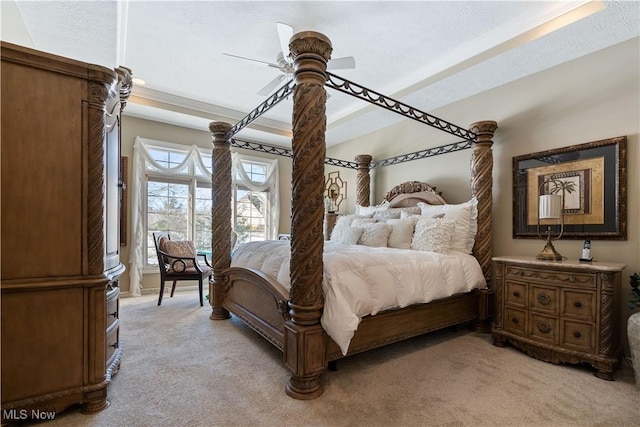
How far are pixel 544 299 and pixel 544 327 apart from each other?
0.22 meters

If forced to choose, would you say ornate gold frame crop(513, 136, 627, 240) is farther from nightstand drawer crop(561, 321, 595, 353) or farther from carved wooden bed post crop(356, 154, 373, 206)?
carved wooden bed post crop(356, 154, 373, 206)

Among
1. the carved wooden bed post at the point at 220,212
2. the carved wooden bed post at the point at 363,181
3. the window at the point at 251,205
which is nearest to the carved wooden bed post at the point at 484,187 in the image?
the carved wooden bed post at the point at 363,181

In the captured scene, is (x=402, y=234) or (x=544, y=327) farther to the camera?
(x=402, y=234)

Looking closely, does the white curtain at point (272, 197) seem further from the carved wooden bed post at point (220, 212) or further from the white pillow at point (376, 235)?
the white pillow at point (376, 235)

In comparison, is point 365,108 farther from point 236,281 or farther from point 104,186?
point 104,186

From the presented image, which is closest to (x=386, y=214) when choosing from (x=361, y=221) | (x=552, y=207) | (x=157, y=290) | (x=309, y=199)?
(x=361, y=221)

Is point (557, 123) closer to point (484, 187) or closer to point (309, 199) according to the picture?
point (484, 187)

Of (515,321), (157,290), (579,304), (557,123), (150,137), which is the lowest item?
(157,290)

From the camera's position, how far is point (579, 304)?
7.36ft

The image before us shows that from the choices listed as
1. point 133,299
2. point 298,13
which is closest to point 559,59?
point 298,13

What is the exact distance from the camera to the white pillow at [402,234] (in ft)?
10.8

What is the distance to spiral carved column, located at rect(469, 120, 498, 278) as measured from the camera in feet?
10.3

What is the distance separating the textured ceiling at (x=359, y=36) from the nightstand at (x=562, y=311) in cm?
197

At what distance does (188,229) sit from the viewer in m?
5.27
